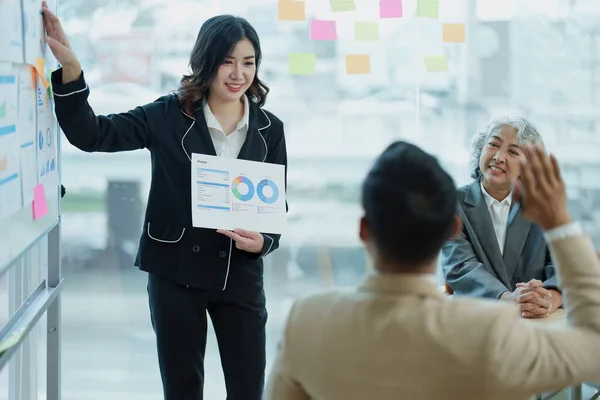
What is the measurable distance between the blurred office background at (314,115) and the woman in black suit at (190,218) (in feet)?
2.88

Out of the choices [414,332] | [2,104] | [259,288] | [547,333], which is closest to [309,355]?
[414,332]

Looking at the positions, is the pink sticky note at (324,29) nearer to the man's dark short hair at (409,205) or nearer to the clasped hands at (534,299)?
the clasped hands at (534,299)

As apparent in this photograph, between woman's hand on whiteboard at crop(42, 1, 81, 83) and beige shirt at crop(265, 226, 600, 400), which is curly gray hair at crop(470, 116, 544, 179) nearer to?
woman's hand on whiteboard at crop(42, 1, 81, 83)

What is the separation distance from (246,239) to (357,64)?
119cm

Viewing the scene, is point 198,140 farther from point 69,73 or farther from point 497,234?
point 497,234

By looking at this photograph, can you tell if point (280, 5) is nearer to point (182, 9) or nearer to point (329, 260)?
point (182, 9)

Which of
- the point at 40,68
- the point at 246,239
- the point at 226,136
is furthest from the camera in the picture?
the point at 226,136

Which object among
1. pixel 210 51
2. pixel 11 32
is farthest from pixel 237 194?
pixel 11 32

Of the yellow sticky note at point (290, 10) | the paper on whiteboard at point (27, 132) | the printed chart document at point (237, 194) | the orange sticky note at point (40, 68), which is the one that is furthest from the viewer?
the yellow sticky note at point (290, 10)

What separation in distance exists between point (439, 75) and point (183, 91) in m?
1.32

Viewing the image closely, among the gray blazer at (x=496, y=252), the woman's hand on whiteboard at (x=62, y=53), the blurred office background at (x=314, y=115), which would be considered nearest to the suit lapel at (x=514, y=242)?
the gray blazer at (x=496, y=252)

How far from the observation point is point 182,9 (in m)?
3.17

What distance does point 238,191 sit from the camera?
2.30 meters

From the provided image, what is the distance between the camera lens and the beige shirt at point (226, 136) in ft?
7.66
